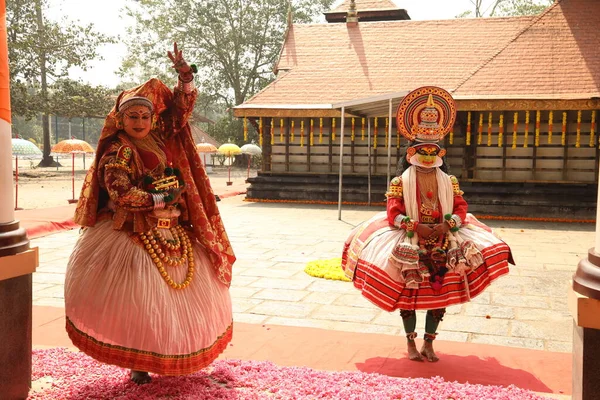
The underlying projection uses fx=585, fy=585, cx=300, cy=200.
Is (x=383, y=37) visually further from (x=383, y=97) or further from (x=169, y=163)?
(x=169, y=163)

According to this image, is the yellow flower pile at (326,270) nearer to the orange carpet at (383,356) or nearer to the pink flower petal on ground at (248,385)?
the orange carpet at (383,356)

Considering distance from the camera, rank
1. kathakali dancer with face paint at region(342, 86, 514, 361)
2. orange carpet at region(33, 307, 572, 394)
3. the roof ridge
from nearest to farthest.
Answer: orange carpet at region(33, 307, 572, 394) < kathakali dancer with face paint at region(342, 86, 514, 361) < the roof ridge

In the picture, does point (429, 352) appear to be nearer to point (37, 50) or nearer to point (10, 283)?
point (10, 283)

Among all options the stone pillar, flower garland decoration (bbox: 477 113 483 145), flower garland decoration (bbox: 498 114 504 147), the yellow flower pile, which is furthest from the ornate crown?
flower garland decoration (bbox: 498 114 504 147)

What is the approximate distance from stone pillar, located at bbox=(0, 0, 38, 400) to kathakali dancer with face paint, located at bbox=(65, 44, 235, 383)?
28 centimetres

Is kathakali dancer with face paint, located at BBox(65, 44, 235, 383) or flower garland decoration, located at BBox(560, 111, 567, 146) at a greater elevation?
flower garland decoration, located at BBox(560, 111, 567, 146)

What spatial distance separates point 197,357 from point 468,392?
1.53m

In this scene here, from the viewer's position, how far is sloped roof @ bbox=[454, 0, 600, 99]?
12.5 metres

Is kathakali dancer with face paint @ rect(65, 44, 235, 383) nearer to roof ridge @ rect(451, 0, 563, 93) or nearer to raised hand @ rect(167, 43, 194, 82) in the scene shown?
raised hand @ rect(167, 43, 194, 82)

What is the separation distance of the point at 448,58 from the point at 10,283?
13.7 m

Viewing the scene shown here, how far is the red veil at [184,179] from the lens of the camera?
11.0 ft

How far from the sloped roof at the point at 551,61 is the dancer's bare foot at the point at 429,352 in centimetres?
→ 966

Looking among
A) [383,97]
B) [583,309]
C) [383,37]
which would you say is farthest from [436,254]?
[383,37]

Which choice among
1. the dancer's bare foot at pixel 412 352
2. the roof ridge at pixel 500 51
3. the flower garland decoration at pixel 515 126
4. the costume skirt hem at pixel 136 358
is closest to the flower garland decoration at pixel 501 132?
the flower garland decoration at pixel 515 126
